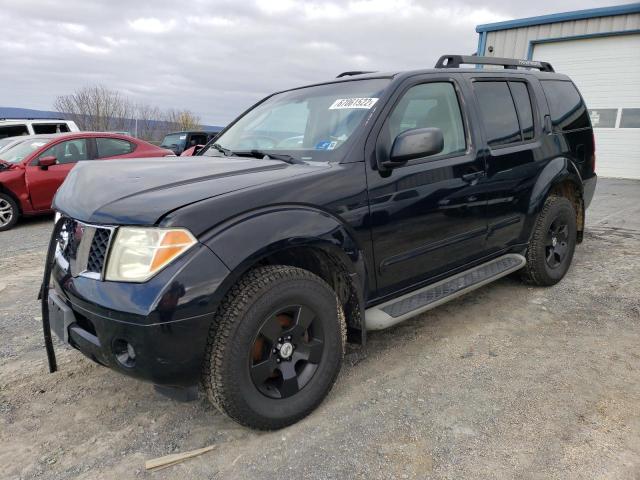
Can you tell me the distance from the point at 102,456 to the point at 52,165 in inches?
268

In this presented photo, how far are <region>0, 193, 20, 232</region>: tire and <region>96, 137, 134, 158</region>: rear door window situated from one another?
158cm

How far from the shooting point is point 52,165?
766 centimetres

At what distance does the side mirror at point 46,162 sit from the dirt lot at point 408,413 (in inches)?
186

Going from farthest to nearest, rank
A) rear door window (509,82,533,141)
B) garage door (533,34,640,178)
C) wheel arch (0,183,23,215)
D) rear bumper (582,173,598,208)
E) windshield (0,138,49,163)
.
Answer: garage door (533,34,640,178), windshield (0,138,49,163), wheel arch (0,183,23,215), rear bumper (582,173,598,208), rear door window (509,82,533,141)

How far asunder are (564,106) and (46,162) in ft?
24.0

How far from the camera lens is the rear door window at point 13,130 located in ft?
37.1

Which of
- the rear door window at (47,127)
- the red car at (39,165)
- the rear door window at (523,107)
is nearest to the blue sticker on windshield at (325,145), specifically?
the rear door window at (523,107)

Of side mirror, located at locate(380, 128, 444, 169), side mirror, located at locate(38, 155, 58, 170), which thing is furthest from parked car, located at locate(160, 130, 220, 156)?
side mirror, located at locate(380, 128, 444, 169)

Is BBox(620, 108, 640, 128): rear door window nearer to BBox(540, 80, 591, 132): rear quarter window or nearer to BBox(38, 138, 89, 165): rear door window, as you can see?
BBox(540, 80, 591, 132): rear quarter window

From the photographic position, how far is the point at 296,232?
7.32 feet

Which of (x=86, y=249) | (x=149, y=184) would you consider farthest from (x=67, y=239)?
(x=149, y=184)

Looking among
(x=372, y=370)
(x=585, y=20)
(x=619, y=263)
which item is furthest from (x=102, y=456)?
(x=585, y=20)

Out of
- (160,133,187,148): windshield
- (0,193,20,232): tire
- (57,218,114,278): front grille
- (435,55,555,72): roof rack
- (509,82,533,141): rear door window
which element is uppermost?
(435,55,555,72): roof rack

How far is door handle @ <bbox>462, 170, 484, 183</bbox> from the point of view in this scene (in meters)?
3.13
